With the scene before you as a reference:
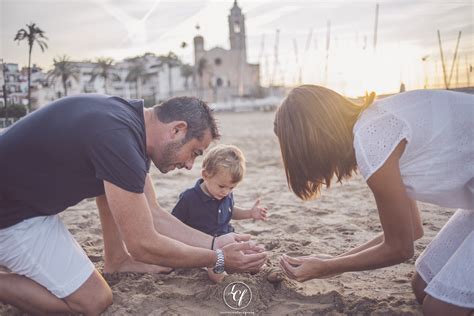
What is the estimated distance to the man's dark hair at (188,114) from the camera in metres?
2.56

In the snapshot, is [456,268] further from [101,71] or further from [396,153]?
[101,71]

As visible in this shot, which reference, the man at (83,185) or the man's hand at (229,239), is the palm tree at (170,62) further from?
the man at (83,185)

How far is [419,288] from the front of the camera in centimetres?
A: 263

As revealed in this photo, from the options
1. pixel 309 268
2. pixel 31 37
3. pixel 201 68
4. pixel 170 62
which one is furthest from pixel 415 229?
pixel 170 62

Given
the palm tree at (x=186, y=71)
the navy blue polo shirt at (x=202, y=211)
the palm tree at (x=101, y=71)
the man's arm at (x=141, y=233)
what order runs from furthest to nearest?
the palm tree at (x=186, y=71) < the palm tree at (x=101, y=71) < the navy blue polo shirt at (x=202, y=211) < the man's arm at (x=141, y=233)

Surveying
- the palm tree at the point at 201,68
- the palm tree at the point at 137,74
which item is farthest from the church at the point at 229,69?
the palm tree at the point at 137,74

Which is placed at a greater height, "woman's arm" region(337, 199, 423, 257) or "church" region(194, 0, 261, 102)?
"church" region(194, 0, 261, 102)

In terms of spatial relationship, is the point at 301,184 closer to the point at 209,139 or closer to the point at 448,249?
the point at 209,139

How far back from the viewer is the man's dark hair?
2.56m

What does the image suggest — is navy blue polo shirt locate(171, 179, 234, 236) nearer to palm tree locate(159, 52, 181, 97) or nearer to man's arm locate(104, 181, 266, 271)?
man's arm locate(104, 181, 266, 271)

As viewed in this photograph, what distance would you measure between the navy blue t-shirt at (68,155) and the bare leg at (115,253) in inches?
25.4

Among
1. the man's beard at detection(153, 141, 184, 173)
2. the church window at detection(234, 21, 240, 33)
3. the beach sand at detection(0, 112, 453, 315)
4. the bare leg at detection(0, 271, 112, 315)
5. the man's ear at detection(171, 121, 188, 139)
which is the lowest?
the beach sand at detection(0, 112, 453, 315)

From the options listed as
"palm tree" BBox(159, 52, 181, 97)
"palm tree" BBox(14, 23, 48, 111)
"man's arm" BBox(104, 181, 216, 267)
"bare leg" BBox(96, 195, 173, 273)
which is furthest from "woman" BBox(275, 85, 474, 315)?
"palm tree" BBox(159, 52, 181, 97)

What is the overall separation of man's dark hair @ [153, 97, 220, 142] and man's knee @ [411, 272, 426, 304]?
5.36 feet
